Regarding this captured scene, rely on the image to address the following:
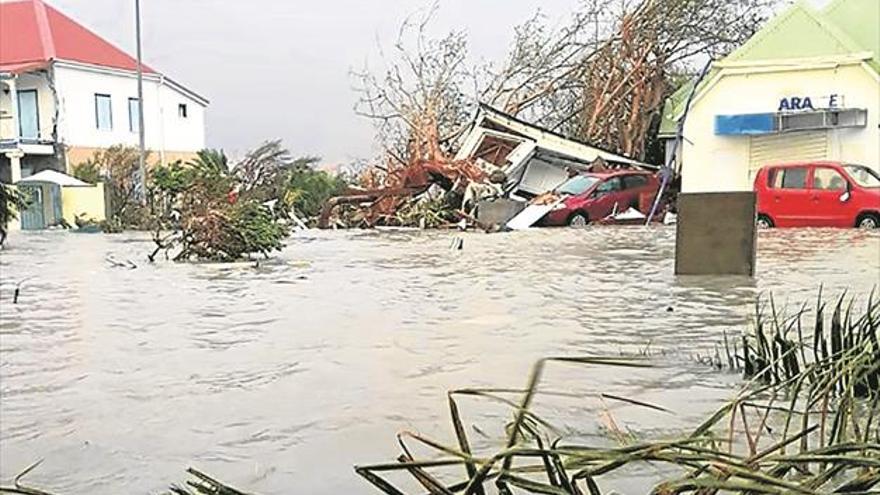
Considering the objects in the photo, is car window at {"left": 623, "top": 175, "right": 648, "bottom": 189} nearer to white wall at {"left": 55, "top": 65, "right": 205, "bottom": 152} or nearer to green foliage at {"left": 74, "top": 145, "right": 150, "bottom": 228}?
green foliage at {"left": 74, "top": 145, "right": 150, "bottom": 228}

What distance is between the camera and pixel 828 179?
14477 mm

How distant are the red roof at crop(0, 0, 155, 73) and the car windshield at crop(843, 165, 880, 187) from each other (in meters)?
21.9

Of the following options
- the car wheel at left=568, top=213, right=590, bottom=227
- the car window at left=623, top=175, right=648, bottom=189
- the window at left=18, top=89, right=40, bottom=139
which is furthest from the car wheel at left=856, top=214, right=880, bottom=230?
the window at left=18, top=89, right=40, bottom=139

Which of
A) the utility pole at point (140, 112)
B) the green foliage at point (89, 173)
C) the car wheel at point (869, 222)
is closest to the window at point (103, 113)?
the utility pole at point (140, 112)

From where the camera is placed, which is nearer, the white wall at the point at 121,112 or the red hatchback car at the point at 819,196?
the red hatchback car at the point at 819,196

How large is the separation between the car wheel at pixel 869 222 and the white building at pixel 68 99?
69.6 ft

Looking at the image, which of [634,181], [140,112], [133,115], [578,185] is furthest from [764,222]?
[133,115]

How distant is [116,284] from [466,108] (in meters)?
13.9

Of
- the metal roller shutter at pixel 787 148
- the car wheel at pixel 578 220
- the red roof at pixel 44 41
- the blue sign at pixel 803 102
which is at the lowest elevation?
the car wheel at pixel 578 220

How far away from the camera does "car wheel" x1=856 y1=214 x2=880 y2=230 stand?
46.1ft

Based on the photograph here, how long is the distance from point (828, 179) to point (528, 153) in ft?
→ 22.1

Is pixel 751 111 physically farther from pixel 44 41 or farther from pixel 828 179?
pixel 44 41

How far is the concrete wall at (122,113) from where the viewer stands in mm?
27297

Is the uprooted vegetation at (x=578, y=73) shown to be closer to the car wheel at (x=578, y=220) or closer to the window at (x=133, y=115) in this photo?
the car wheel at (x=578, y=220)
